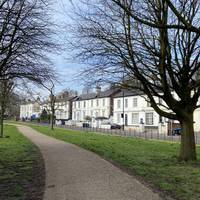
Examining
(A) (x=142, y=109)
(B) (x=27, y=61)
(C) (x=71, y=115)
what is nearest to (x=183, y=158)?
(B) (x=27, y=61)

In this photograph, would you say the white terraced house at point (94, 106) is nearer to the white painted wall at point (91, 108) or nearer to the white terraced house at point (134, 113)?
the white painted wall at point (91, 108)

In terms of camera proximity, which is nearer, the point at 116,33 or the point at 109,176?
the point at 109,176

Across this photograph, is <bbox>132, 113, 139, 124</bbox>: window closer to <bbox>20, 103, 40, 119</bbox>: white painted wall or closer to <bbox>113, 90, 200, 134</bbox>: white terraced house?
<bbox>113, 90, 200, 134</bbox>: white terraced house

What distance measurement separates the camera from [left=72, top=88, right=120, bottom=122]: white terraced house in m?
93.4

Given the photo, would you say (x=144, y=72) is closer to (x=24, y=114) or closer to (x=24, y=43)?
(x=24, y=43)

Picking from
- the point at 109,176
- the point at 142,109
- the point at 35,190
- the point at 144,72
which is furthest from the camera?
the point at 142,109

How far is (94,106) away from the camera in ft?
330

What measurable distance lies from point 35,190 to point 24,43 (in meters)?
5.99

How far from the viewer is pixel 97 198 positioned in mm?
7629

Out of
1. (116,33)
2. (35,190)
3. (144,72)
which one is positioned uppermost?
(116,33)

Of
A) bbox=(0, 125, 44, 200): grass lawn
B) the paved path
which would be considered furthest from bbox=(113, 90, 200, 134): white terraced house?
the paved path

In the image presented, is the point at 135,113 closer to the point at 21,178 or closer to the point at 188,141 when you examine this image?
the point at 188,141

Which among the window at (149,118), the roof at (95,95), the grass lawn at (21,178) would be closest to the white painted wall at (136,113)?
the window at (149,118)

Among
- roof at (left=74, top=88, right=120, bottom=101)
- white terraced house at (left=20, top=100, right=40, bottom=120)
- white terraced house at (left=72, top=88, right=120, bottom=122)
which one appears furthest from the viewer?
white terraced house at (left=20, top=100, right=40, bottom=120)
